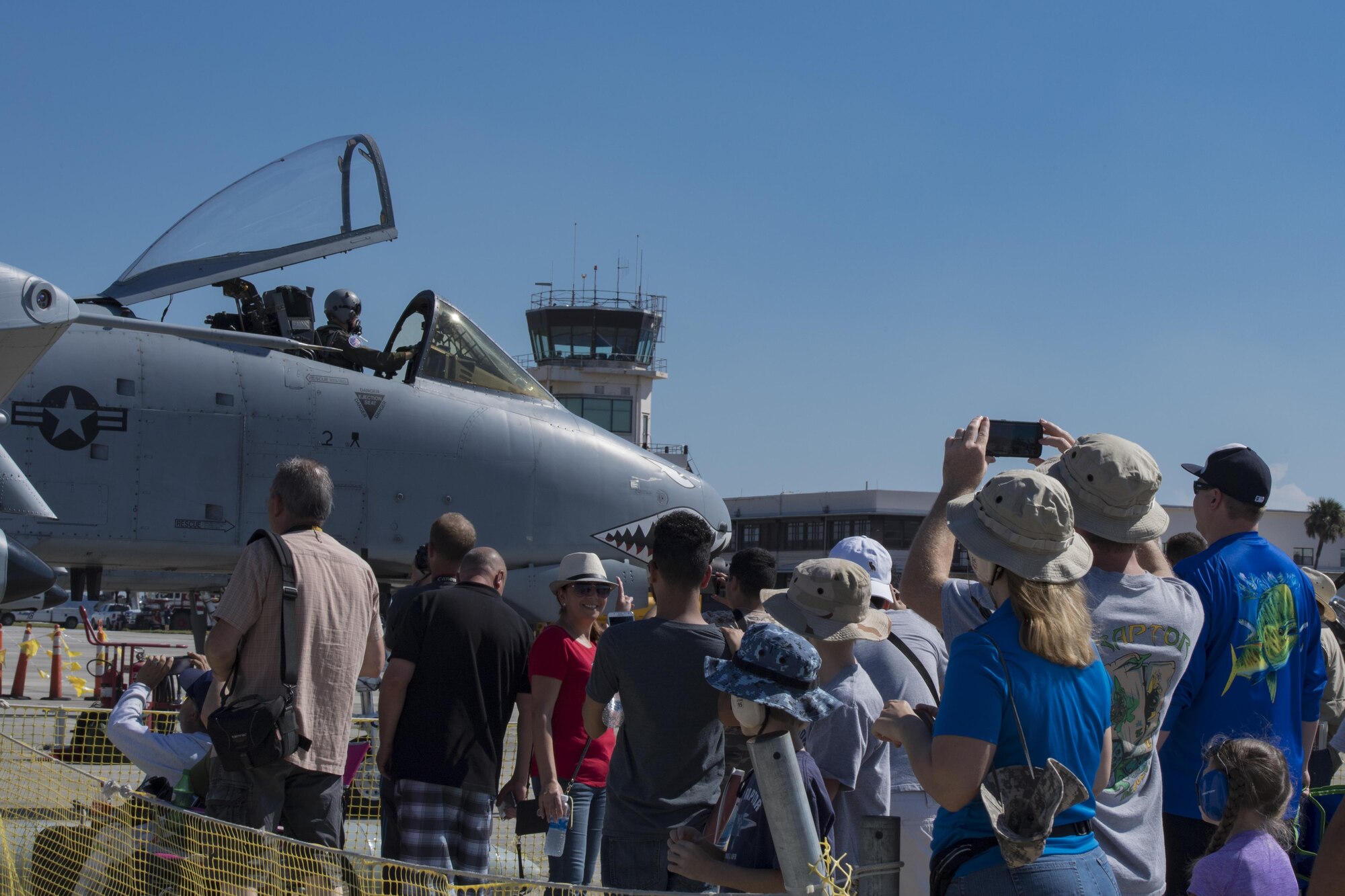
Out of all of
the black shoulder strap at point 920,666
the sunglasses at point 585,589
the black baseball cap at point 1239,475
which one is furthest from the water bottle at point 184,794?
the black baseball cap at point 1239,475

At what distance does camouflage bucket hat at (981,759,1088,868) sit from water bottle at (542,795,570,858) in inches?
103

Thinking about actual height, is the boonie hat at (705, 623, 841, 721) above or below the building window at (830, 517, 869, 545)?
above

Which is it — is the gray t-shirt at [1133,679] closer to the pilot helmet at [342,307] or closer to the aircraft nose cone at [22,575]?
the aircraft nose cone at [22,575]

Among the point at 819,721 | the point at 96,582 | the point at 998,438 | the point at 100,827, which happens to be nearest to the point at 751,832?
the point at 819,721

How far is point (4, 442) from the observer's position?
29.9 ft

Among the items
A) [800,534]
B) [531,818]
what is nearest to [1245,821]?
[531,818]

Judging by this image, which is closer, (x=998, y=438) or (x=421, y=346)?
(x=998, y=438)

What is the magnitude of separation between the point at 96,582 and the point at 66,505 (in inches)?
36.5

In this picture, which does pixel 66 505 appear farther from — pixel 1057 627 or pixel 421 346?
pixel 1057 627

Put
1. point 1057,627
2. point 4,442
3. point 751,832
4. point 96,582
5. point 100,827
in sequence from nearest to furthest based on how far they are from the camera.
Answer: point 1057,627, point 751,832, point 100,827, point 4,442, point 96,582

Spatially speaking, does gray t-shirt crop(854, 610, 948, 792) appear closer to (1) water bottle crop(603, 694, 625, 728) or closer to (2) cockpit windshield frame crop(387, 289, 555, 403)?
(1) water bottle crop(603, 694, 625, 728)

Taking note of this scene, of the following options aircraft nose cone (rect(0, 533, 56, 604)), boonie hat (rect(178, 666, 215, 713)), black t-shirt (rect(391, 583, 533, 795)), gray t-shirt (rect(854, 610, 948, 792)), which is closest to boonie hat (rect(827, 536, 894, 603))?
gray t-shirt (rect(854, 610, 948, 792))

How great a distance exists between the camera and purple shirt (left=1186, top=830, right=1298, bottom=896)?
3295 millimetres

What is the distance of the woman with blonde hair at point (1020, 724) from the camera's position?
249 centimetres
